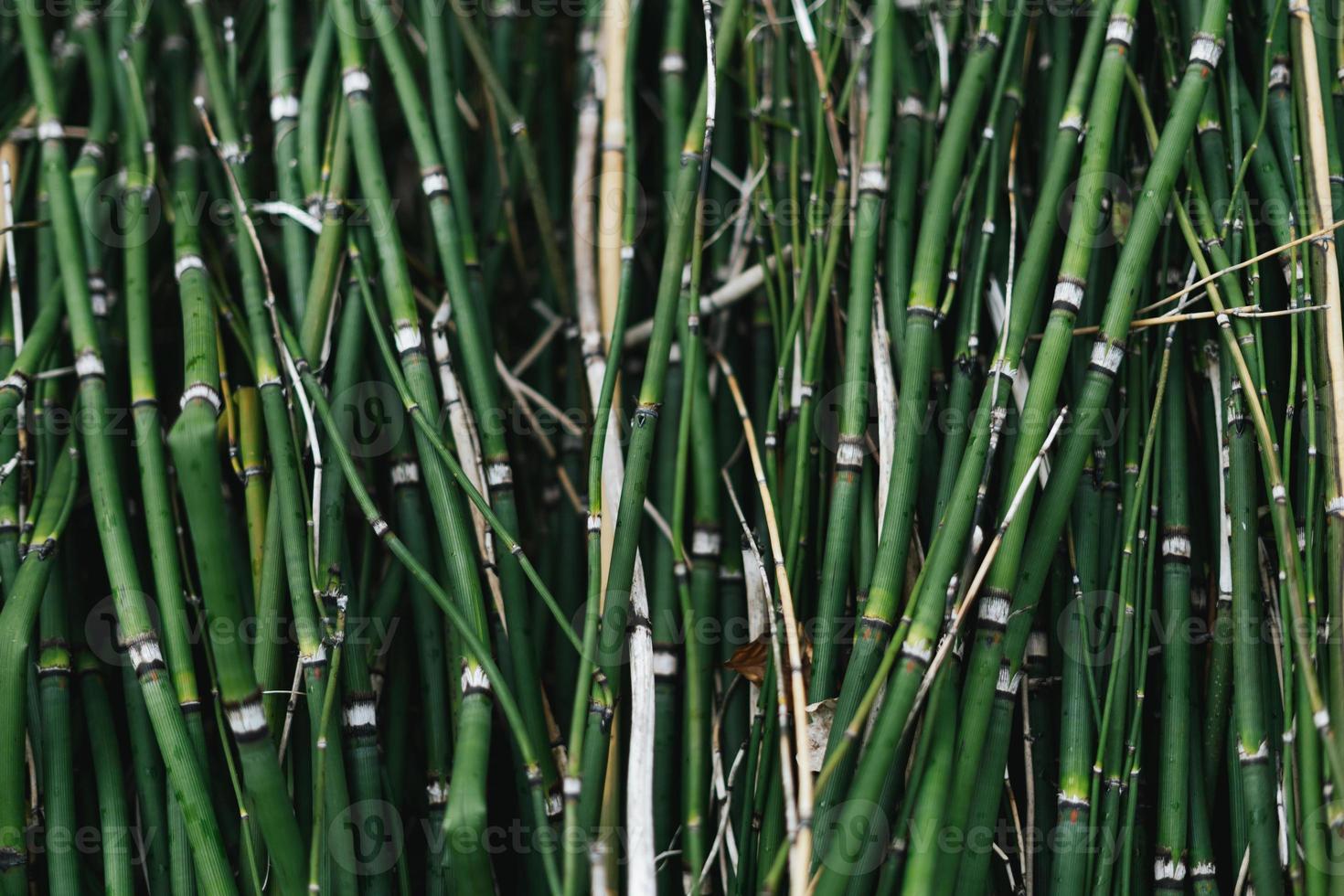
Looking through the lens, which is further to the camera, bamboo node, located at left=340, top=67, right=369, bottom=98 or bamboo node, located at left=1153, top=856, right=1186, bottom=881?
bamboo node, located at left=340, top=67, right=369, bottom=98

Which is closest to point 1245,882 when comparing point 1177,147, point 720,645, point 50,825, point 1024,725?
point 1024,725

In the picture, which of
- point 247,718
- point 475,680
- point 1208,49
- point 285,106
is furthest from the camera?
point 285,106

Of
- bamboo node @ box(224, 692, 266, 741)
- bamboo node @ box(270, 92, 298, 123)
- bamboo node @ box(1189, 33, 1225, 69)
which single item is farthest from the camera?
bamboo node @ box(270, 92, 298, 123)

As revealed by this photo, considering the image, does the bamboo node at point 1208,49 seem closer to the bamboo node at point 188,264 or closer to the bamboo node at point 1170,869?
the bamboo node at point 1170,869

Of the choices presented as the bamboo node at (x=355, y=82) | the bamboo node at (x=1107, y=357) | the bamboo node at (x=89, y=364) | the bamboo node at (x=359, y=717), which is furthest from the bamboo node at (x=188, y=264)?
the bamboo node at (x=1107, y=357)

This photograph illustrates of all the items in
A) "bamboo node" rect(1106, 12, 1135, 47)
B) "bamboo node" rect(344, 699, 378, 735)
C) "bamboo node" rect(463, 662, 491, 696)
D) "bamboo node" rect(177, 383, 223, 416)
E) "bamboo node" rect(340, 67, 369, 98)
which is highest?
"bamboo node" rect(340, 67, 369, 98)

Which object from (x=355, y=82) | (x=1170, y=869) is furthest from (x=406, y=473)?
(x=1170, y=869)

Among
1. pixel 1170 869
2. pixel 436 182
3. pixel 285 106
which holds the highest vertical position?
pixel 285 106

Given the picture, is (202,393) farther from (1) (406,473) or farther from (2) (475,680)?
(2) (475,680)

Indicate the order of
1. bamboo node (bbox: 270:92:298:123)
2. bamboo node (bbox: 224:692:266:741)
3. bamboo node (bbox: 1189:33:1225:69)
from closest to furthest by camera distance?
bamboo node (bbox: 224:692:266:741), bamboo node (bbox: 1189:33:1225:69), bamboo node (bbox: 270:92:298:123)

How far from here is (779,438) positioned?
3.27 feet

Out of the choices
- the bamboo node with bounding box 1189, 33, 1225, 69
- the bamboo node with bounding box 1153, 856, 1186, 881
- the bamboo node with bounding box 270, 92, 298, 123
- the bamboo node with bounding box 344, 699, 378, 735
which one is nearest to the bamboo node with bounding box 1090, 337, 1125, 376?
the bamboo node with bounding box 1189, 33, 1225, 69

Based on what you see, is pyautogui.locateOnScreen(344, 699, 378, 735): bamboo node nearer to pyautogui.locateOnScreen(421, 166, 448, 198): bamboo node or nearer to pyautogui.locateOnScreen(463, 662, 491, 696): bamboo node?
pyautogui.locateOnScreen(463, 662, 491, 696): bamboo node

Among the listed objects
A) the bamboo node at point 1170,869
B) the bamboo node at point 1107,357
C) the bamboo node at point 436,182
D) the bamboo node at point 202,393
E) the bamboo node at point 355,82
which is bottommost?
the bamboo node at point 1170,869
